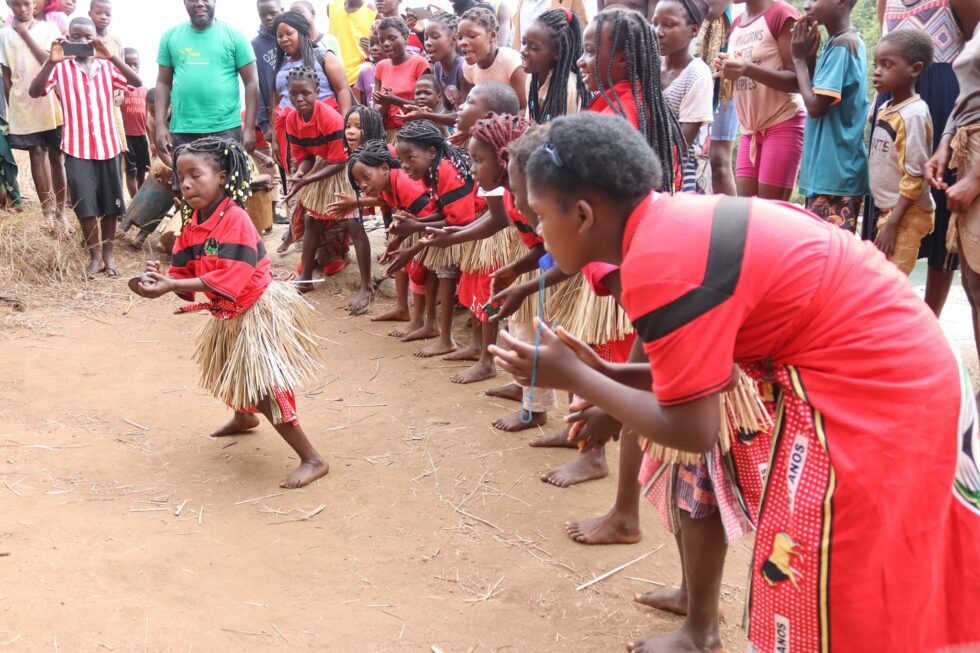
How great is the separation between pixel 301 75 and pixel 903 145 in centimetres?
391

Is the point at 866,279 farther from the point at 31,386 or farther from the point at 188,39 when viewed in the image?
the point at 188,39

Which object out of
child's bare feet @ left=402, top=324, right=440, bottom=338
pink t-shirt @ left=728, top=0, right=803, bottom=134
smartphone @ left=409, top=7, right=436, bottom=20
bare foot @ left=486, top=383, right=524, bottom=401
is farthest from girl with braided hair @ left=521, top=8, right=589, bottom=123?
smartphone @ left=409, top=7, right=436, bottom=20

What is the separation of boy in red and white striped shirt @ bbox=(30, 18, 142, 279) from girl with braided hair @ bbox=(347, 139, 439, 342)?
2.49m

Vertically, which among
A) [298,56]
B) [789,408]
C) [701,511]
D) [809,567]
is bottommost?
[701,511]

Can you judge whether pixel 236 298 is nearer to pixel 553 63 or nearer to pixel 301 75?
pixel 553 63

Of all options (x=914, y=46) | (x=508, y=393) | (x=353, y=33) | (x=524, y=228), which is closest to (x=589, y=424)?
(x=524, y=228)

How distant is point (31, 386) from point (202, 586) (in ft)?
7.84

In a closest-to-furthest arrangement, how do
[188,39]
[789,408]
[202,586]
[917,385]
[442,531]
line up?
[917,385] < [789,408] < [202,586] < [442,531] < [188,39]

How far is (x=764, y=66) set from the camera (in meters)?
4.64

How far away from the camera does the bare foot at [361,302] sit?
5.93 m

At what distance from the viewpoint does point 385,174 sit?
5.08 m

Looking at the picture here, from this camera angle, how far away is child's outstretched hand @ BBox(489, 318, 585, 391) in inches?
65.2

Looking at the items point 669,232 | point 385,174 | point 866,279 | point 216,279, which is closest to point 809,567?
point 866,279

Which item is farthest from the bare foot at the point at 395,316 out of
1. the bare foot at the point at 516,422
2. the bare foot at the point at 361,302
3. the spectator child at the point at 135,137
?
the spectator child at the point at 135,137
